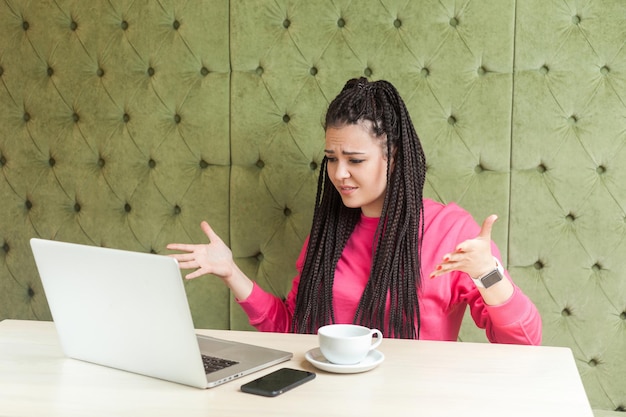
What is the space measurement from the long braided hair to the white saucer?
0.45 meters

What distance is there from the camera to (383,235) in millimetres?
1771

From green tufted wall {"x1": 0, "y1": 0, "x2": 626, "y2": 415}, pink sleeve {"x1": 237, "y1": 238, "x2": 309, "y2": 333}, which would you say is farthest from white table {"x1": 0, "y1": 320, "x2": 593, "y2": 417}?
green tufted wall {"x1": 0, "y1": 0, "x2": 626, "y2": 415}

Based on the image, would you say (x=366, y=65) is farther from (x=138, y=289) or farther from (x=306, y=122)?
(x=138, y=289)

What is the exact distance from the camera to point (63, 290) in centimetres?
127

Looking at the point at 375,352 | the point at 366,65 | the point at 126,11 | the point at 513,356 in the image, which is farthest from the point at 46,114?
the point at 513,356

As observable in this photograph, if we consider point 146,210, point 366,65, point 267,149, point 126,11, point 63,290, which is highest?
point 126,11

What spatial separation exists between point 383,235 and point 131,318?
29.4 inches

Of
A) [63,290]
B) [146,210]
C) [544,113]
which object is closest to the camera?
[63,290]

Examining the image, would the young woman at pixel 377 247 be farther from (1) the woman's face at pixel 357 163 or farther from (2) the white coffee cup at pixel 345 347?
(2) the white coffee cup at pixel 345 347

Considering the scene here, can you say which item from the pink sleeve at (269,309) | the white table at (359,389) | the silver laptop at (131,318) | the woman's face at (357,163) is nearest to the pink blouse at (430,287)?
the pink sleeve at (269,309)

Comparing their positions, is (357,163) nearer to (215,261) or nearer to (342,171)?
(342,171)

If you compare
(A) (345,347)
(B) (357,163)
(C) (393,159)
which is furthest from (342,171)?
(A) (345,347)

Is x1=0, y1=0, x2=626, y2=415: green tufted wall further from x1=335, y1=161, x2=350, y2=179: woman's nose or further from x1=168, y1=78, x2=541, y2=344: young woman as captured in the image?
x1=335, y1=161, x2=350, y2=179: woman's nose

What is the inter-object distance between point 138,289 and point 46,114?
4.29 ft
